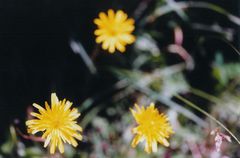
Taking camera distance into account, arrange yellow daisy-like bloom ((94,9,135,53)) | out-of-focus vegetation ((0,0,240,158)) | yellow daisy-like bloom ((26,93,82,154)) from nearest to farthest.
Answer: yellow daisy-like bloom ((26,93,82,154))
yellow daisy-like bloom ((94,9,135,53))
out-of-focus vegetation ((0,0,240,158))

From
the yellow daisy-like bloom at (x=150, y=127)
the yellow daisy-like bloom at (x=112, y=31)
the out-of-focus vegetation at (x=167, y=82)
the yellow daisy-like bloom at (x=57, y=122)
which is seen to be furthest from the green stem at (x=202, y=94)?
the yellow daisy-like bloom at (x=57, y=122)

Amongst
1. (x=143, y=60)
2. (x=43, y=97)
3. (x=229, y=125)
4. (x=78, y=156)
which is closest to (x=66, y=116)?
(x=78, y=156)

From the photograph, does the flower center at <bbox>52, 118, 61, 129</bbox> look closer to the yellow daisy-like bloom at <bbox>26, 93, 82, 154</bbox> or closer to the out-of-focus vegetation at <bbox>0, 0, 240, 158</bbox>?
the yellow daisy-like bloom at <bbox>26, 93, 82, 154</bbox>

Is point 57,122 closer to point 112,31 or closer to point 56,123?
point 56,123

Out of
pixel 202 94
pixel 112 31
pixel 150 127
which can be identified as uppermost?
pixel 112 31

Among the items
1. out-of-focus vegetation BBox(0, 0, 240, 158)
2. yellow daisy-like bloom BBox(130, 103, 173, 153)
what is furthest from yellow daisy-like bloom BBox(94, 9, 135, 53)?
yellow daisy-like bloom BBox(130, 103, 173, 153)

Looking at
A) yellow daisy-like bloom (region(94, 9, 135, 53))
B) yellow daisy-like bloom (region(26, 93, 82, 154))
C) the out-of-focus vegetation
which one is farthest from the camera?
the out-of-focus vegetation

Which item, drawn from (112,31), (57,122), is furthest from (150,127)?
(112,31)

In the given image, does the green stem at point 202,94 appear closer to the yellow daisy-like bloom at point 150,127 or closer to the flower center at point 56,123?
the yellow daisy-like bloom at point 150,127

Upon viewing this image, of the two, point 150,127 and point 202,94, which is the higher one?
point 202,94
